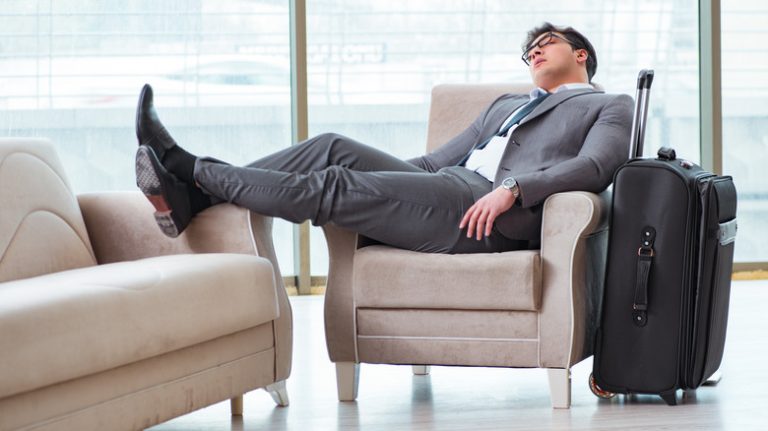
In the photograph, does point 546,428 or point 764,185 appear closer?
point 546,428

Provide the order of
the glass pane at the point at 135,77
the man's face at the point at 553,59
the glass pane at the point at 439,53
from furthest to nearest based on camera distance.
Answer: the glass pane at the point at 439,53
the glass pane at the point at 135,77
the man's face at the point at 553,59

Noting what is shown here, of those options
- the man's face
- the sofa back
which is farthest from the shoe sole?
the man's face

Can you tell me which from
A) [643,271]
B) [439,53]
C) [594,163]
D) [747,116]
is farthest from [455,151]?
[747,116]

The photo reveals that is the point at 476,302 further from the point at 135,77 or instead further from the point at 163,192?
the point at 135,77

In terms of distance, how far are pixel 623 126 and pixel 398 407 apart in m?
0.97

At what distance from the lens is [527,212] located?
2566 millimetres

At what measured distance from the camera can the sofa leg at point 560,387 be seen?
8.11ft

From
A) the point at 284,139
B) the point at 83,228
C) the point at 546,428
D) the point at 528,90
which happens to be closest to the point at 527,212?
the point at 546,428

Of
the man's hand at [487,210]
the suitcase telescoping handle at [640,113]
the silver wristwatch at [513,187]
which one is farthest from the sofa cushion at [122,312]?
the suitcase telescoping handle at [640,113]

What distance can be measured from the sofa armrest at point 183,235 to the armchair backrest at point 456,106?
0.79 metres

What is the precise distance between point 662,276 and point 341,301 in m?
0.82

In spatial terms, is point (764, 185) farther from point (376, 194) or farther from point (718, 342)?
point (376, 194)

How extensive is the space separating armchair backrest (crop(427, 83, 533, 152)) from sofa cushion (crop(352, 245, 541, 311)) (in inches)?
28.1

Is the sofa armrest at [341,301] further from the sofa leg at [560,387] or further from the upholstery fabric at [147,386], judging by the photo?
the sofa leg at [560,387]
